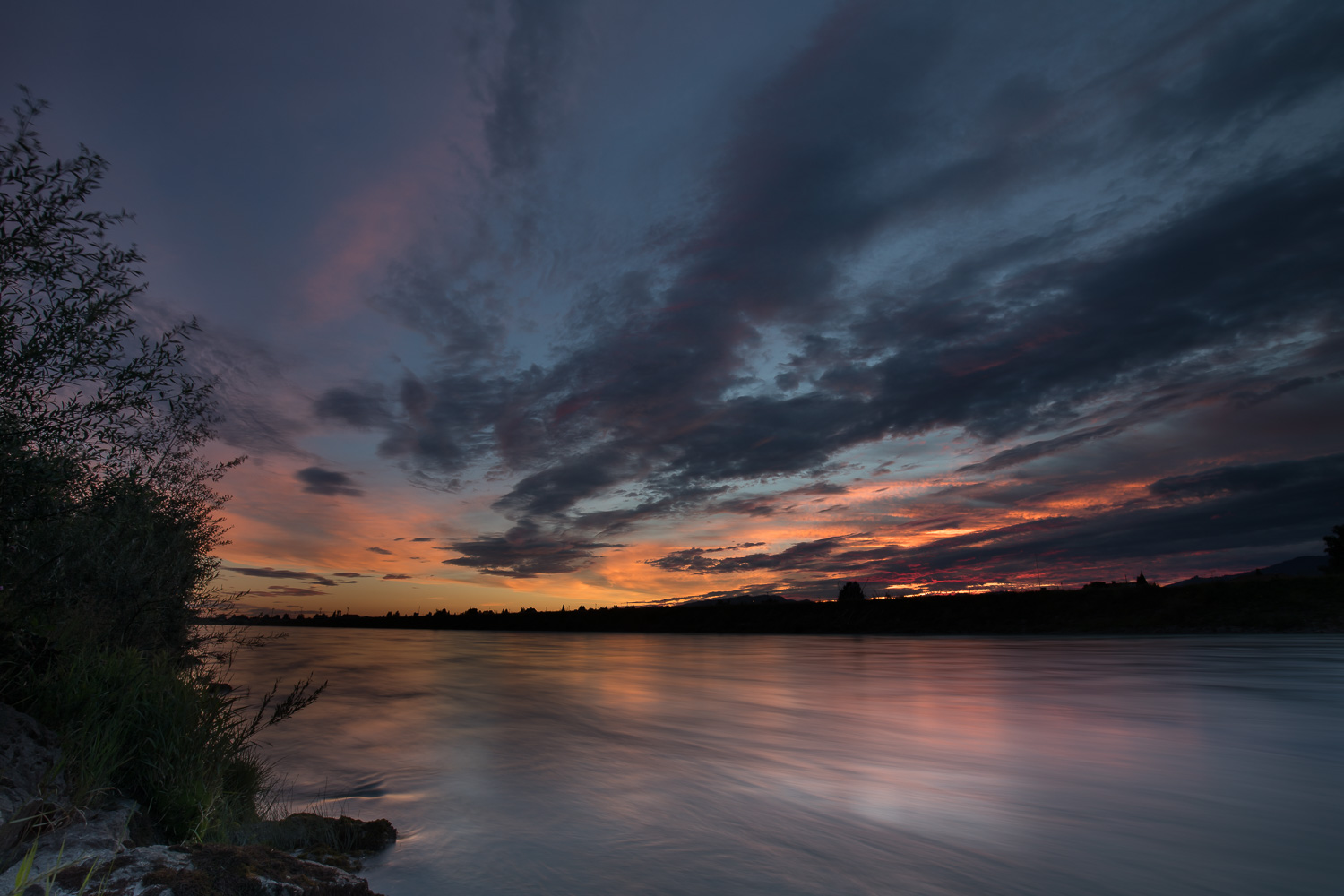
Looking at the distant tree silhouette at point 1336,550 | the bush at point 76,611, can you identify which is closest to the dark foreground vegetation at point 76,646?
the bush at point 76,611

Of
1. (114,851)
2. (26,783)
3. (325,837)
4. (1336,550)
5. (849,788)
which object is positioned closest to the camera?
(114,851)

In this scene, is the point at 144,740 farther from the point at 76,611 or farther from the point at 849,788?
the point at 849,788

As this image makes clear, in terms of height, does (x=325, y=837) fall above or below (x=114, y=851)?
below

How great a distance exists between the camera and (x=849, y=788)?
12.0 meters

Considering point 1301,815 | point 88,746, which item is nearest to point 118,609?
point 88,746

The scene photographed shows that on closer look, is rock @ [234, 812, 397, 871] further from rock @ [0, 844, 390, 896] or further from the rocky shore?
rock @ [0, 844, 390, 896]

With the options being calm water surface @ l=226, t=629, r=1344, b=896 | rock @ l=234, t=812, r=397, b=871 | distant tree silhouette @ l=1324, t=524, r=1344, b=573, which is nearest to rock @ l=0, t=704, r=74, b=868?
rock @ l=234, t=812, r=397, b=871

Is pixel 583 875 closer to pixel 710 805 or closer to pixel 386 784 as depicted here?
pixel 710 805

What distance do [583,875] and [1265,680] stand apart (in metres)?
Result: 32.2

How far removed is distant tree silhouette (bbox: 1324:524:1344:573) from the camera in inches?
4063

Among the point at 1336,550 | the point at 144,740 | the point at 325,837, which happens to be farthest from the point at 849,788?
the point at 1336,550

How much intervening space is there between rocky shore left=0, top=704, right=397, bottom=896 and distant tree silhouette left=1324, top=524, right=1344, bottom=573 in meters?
142

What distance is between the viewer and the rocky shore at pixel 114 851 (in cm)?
399

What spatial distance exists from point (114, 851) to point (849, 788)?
1088cm
